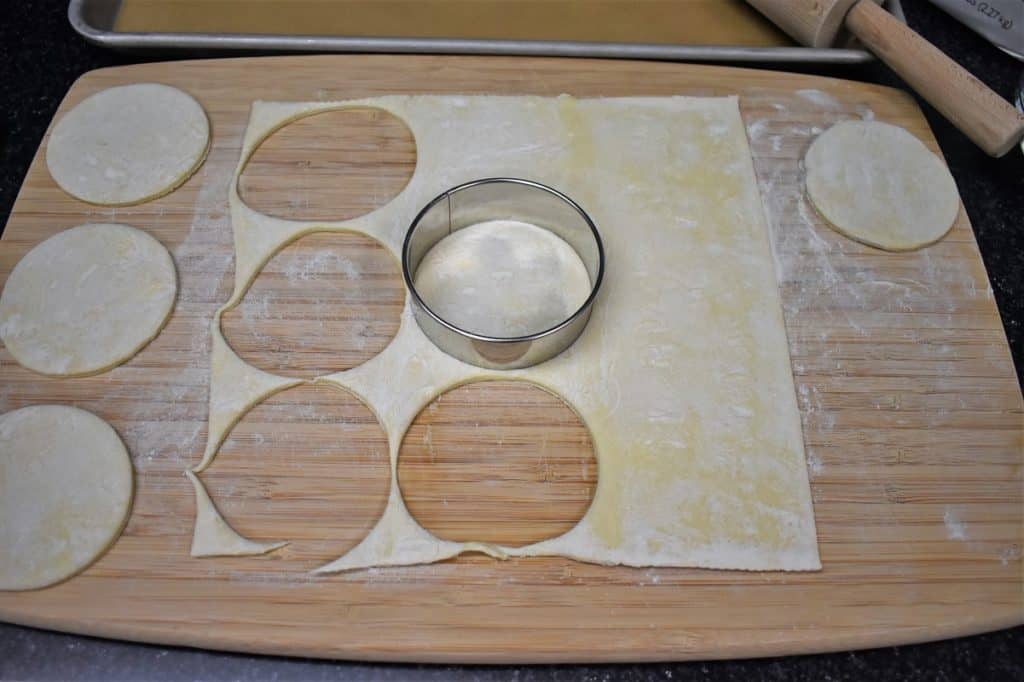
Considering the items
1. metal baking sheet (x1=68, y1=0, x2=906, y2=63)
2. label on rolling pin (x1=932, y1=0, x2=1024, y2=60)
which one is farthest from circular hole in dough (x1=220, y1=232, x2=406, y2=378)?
label on rolling pin (x1=932, y1=0, x2=1024, y2=60)

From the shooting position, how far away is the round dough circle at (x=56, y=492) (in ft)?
2.99

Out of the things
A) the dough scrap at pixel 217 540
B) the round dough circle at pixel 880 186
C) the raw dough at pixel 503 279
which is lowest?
the dough scrap at pixel 217 540

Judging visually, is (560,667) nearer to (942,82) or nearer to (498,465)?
(498,465)

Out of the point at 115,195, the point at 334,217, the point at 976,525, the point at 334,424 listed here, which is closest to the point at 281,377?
the point at 334,424

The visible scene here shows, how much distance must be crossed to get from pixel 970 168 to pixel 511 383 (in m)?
0.93

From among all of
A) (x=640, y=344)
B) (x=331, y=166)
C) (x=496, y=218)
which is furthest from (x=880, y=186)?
(x=331, y=166)

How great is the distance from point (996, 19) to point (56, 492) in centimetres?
174

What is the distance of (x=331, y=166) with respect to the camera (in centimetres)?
122

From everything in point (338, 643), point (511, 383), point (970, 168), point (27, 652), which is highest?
point (970, 168)

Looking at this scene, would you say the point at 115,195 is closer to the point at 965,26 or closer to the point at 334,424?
the point at 334,424

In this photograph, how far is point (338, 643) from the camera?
35.3 inches

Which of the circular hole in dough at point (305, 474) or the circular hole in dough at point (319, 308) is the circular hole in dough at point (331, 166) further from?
the circular hole in dough at point (305, 474)

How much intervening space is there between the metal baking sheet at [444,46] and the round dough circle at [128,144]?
0.40 feet

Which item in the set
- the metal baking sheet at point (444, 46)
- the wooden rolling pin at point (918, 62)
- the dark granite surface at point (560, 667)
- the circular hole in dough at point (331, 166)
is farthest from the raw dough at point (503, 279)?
the wooden rolling pin at point (918, 62)
